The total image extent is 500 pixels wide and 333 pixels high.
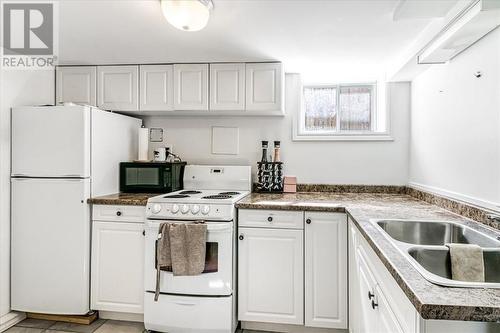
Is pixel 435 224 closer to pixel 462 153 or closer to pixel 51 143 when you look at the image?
pixel 462 153

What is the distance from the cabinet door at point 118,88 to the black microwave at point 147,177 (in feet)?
1.78

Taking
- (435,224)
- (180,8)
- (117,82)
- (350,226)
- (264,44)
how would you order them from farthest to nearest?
(117,82) < (264,44) < (350,226) < (435,224) < (180,8)

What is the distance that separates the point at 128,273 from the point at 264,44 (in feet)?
6.56

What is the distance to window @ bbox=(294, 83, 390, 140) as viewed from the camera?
306 cm

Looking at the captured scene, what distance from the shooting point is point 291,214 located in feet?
7.32

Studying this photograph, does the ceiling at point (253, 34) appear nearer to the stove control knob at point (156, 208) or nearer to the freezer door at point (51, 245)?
the freezer door at point (51, 245)

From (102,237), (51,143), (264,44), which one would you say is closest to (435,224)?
(264,44)

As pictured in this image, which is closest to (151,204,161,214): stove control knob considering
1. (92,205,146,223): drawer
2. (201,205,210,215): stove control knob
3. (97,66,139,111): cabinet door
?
(92,205,146,223): drawer

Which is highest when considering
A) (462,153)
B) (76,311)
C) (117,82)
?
(117,82)

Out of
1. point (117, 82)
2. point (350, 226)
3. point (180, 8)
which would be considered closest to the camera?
point (180, 8)

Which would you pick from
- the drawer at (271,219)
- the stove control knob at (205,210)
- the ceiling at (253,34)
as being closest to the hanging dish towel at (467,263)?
the drawer at (271,219)

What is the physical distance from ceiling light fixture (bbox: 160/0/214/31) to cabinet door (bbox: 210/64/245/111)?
1.09 metres

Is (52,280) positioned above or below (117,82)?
below

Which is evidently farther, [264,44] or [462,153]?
[264,44]
